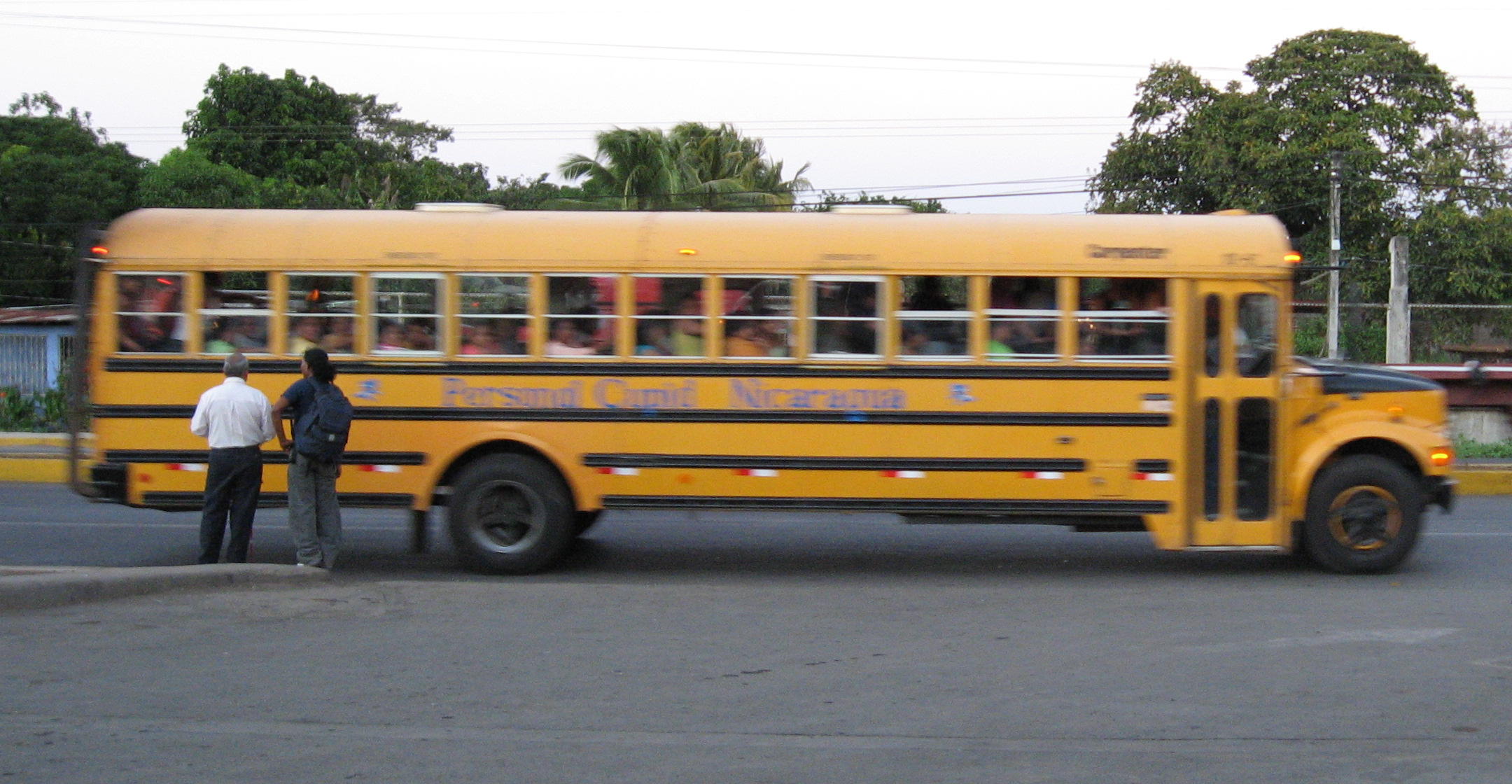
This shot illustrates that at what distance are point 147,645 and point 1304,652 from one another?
6038 millimetres

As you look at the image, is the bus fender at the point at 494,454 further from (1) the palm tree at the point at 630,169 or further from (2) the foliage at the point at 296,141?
(2) the foliage at the point at 296,141

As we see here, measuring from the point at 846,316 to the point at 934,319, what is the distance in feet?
1.98

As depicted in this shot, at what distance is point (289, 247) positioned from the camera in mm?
9453

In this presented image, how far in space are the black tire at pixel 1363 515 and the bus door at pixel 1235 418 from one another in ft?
1.10

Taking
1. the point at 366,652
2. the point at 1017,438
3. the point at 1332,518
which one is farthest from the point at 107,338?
the point at 1332,518

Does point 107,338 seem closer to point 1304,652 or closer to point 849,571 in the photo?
point 849,571

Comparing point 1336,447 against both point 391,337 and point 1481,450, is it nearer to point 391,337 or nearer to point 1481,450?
point 391,337

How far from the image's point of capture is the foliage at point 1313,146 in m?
37.8

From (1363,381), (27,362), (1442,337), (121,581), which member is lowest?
(121,581)

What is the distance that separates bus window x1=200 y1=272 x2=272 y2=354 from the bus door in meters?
6.40

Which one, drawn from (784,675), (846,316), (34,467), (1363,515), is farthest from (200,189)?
(784,675)

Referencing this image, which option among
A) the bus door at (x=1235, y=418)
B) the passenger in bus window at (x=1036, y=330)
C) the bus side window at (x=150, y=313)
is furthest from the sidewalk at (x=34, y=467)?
the bus door at (x=1235, y=418)

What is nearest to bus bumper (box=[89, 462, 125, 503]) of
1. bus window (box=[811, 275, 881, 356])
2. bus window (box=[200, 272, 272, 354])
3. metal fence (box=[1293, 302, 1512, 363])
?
bus window (box=[200, 272, 272, 354])

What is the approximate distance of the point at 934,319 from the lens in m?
9.32
